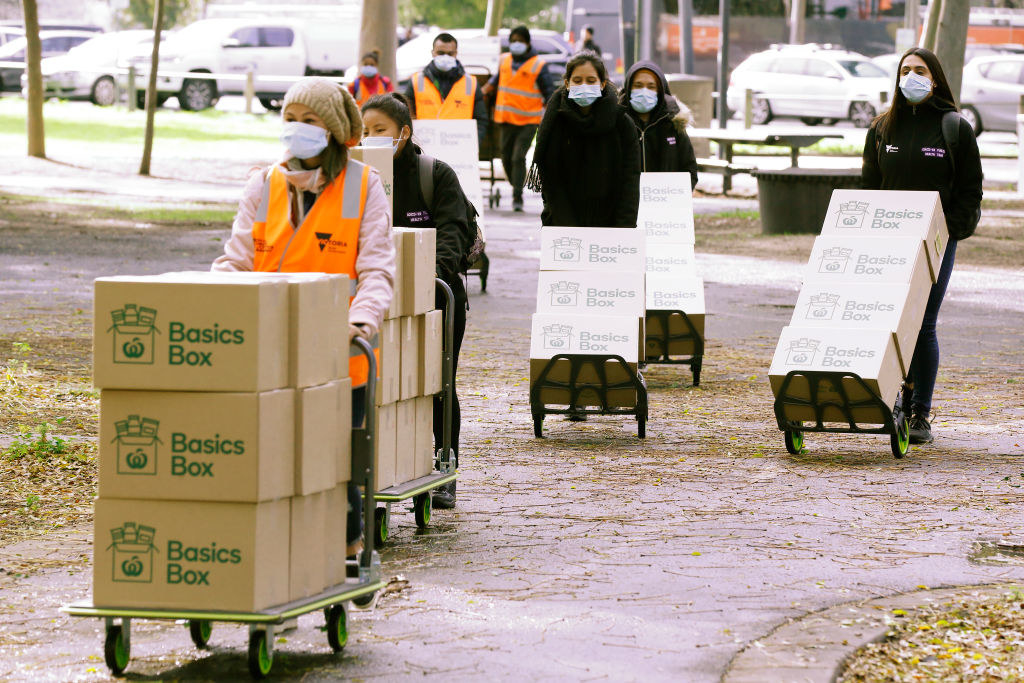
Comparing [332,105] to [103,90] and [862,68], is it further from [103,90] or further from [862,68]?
[103,90]

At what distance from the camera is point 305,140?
5.58 m

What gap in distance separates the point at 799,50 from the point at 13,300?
1206 inches

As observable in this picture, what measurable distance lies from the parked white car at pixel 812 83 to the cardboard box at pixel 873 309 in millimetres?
32007

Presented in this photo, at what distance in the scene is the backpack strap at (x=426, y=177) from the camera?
7.45 m

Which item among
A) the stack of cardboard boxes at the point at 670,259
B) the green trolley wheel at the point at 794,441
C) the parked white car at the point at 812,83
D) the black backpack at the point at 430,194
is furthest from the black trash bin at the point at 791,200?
the parked white car at the point at 812,83

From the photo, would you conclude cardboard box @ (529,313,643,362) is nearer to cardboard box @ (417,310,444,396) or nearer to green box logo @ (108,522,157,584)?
cardboard box @ (417,310,444,396)

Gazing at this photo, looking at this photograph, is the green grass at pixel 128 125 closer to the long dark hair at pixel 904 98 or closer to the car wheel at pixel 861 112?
the car wheel at pixel 861 112

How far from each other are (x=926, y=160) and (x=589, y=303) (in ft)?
6.45

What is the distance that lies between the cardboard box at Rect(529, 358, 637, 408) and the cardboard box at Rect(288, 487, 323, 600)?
403 cm

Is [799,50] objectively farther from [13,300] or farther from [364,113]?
[364,113]

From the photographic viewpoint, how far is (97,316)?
4.90 meters

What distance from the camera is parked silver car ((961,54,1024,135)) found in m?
39.2

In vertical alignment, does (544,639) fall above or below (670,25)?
below

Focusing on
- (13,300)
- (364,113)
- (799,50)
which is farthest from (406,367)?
(799,50)
